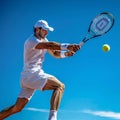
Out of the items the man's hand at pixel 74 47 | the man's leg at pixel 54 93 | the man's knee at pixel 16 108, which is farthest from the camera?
the man's knee at pixel 16 108

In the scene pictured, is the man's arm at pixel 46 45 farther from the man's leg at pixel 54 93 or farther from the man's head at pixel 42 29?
the man's leg at pixel 54 93

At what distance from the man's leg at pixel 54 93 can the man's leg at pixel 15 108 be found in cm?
62

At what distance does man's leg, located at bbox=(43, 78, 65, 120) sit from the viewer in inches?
383

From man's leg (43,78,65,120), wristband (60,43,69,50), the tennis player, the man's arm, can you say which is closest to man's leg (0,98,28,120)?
the tennis player

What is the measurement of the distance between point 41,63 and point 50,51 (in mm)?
654

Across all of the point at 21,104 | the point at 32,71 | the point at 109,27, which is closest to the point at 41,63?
the point at 32,71

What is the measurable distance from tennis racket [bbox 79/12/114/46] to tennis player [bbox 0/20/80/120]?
32.9 inches

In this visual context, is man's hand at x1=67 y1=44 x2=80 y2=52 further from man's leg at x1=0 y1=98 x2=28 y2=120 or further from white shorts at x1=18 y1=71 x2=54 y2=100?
man's leg at x1=0 y1=98 x2=28 y2=120

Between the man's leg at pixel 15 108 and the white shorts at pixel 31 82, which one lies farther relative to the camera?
the man's leg at pixel 15 108

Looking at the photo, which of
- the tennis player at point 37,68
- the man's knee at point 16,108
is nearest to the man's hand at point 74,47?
the tennis player at point 37,68

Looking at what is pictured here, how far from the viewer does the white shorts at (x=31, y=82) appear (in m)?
10.2

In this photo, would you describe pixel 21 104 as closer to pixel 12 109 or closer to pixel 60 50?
pixel 12 109

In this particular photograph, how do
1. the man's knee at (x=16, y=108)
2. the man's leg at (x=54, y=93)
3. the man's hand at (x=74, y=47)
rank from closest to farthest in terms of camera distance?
the man's leg at (x=54, y=93)
the man's hand at (x=74, y=47)
the man's knee at (x=16, y=108)

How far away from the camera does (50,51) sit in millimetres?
11039
